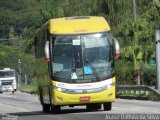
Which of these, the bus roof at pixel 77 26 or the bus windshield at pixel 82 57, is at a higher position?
the bus roof at pixel 77 26

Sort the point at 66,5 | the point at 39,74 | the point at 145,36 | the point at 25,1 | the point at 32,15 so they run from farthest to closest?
1. the point at 25,1
2. the point at 32,15
3. the point at 66,5
4. the point at 145,36
5. the point at 39,74

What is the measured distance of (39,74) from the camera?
26594 millimetres

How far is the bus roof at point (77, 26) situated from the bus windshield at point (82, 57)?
0.58ft

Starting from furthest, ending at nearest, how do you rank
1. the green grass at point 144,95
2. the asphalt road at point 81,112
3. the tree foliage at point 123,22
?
the tree foliage at point 123,22, the green grass at point 144,95, the asphalt road at point 81,112

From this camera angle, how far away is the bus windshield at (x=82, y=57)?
73.2 ft

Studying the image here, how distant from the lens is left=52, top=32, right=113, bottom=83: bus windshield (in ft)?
73.2

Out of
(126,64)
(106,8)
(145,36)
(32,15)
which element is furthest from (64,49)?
(32,15)

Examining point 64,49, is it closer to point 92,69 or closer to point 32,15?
point 92,69

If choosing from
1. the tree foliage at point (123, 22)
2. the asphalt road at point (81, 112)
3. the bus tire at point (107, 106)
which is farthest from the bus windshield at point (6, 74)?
the bus tire at point (107, 106)

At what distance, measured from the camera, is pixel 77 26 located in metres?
22.8

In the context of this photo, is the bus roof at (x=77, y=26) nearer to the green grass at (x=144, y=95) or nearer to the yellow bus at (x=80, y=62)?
the yellow bus at (x=80, y=62)

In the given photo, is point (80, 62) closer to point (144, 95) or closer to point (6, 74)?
point (144, 95)

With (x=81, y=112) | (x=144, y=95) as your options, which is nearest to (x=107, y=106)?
(x=81, y=112)

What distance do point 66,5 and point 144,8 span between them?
7828 mm
